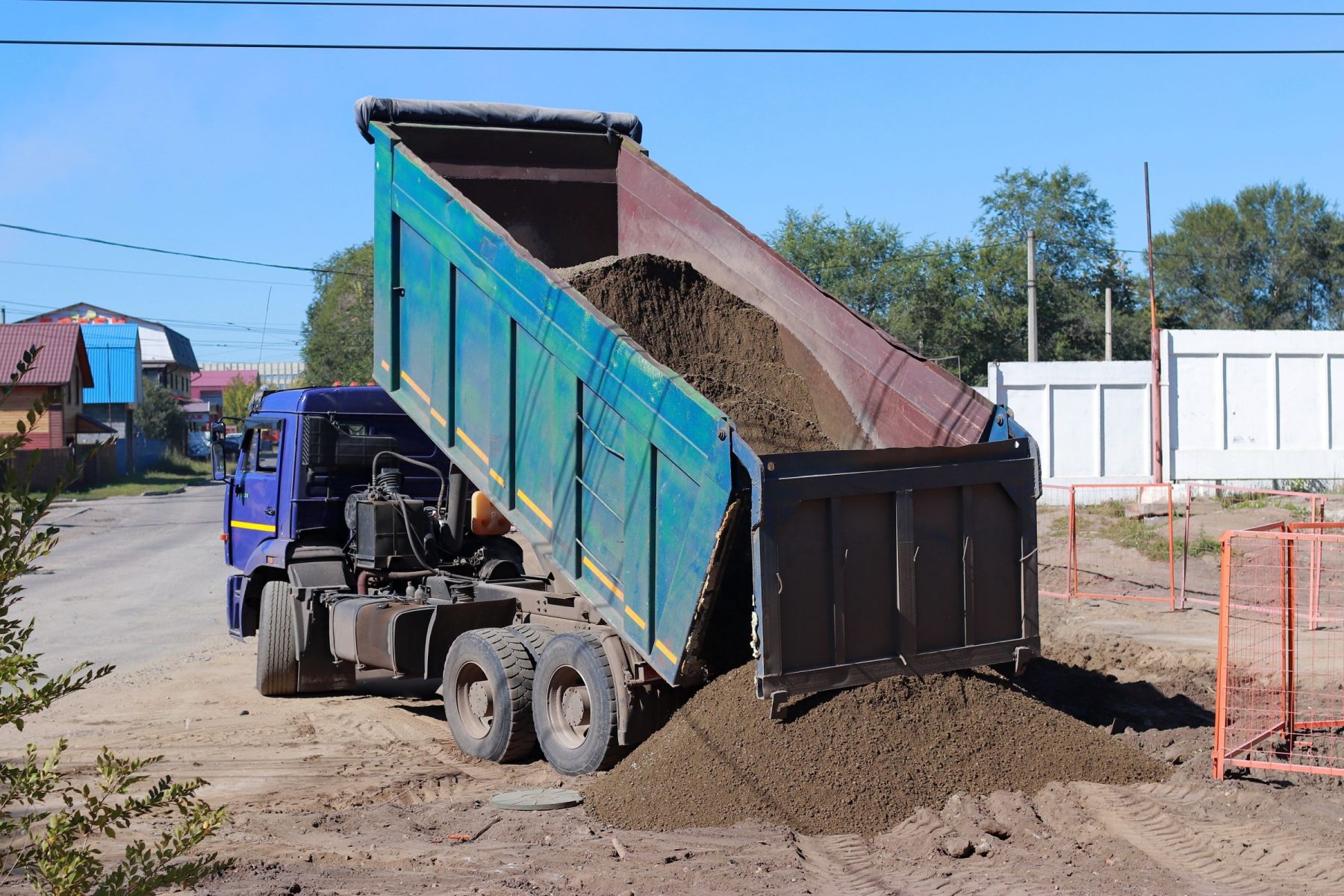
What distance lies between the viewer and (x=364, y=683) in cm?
1133

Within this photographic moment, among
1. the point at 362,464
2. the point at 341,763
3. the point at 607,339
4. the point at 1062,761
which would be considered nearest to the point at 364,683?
the point at 362,464

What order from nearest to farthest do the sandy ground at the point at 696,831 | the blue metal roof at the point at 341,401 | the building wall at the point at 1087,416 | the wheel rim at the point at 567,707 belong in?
the sandy ground at the point at 696,831 → the wheel rim at the point at 567,707 → the blue metal roof at the point at 341,401 → the building wall at the point at 1087,416

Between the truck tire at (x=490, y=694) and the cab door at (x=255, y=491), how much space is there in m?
3.24

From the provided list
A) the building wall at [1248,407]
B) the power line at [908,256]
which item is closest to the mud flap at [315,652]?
the building wall at [1248,407]

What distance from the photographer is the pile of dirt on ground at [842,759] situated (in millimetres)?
6074

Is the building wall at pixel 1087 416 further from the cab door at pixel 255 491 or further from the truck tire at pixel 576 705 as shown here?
the truck tire at pixel 576 705

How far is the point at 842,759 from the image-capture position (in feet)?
20.2

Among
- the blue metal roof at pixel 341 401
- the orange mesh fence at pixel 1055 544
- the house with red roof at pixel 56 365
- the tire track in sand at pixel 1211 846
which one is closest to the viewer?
the tire track in sand at pixel 1211 846

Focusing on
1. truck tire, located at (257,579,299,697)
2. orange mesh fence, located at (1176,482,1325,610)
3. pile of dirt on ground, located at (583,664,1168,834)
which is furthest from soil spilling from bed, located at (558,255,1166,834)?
orange mesh fence, located at (1176,482,1325,610)

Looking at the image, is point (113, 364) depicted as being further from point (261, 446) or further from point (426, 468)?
point (426, 468)

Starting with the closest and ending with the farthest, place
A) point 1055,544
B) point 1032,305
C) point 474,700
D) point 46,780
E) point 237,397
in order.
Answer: point 46,780, point 474,700, point 1055,544, point 1032,305, point 237,397

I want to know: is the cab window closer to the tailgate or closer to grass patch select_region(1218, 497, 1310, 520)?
the tailgate

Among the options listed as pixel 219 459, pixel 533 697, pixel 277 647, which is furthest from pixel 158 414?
pixel 533 697

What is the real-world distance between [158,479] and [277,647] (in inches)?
1794
